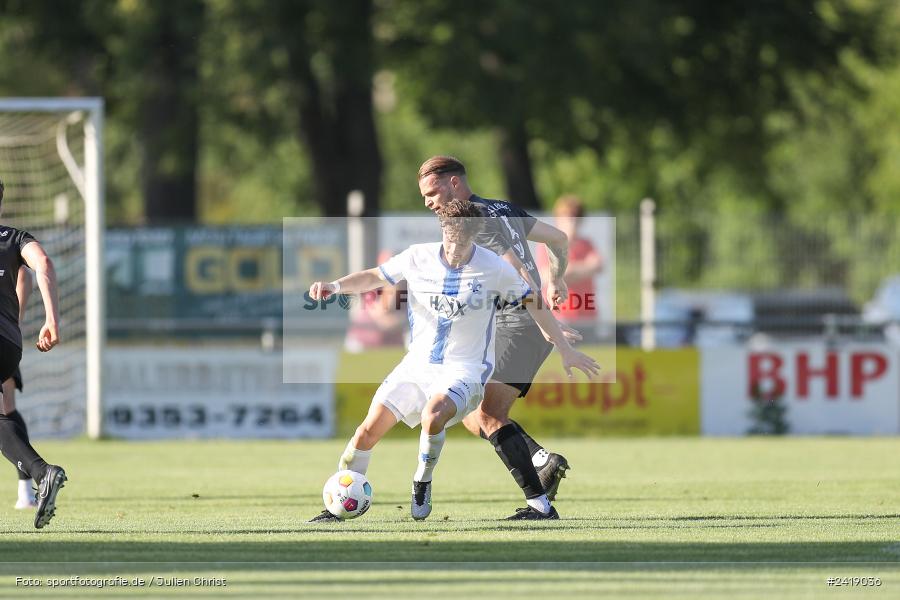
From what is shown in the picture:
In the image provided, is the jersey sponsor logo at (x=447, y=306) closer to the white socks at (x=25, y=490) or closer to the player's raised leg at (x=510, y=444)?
the player's raised leg at (x=510, y=444)

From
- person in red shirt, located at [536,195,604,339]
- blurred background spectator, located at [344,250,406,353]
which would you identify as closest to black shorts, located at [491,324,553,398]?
person in red shirt, located at [536,195,604,339]

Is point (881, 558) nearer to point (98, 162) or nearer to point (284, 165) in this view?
point (98, 162)

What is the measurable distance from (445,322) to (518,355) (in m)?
0.86

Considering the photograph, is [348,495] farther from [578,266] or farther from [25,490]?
[578,266]

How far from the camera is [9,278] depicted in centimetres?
926

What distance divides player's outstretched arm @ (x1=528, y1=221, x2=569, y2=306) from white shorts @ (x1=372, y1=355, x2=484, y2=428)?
2.68 ft

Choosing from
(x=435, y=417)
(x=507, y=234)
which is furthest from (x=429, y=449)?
(x=507, y=234)

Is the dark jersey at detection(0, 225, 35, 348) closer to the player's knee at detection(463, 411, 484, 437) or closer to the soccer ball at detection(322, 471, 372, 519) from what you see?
the soccer ball at detection(322, 471, 372, 519)

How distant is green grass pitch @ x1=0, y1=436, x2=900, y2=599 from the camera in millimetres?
7148

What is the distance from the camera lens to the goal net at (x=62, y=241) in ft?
59.8

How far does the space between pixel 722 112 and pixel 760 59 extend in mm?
1417

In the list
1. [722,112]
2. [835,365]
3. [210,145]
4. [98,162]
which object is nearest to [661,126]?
[722,112]

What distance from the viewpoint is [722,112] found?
107 feet

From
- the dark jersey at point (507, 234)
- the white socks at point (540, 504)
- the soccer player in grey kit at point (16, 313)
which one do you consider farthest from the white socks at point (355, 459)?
the soccer player in grey kit at point (16, 313)
